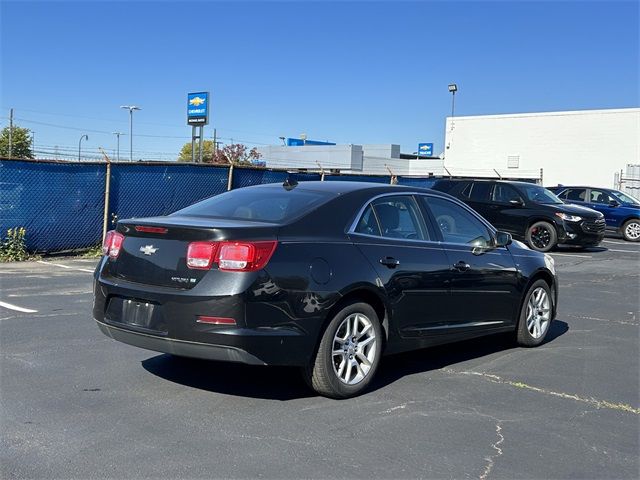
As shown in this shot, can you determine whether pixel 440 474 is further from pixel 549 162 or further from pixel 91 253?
pixel 549 162

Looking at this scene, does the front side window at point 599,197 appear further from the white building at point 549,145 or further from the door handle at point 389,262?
the door handle at point 389,262

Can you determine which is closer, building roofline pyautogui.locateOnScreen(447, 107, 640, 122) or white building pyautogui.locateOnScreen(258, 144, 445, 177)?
building roofline pyautogui.locateOnScreen(447, 107, 640, 122)

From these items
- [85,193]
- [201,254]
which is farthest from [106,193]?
[201,254]

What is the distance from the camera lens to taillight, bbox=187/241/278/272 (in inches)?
177

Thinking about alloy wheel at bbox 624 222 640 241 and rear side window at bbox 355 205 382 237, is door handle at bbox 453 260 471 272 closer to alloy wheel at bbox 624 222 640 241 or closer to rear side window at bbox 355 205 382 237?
rear side window at bbox 355 205 382 237

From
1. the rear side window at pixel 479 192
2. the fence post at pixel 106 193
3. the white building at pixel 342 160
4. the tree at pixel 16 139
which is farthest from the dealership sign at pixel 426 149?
the fence post at pixel 106 193

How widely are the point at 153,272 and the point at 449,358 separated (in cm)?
302

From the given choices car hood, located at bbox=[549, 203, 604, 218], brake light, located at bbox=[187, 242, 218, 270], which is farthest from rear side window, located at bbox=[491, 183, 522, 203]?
brake light, located at bbox=[187, 242, 218, 270]

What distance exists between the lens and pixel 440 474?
12.3 ft

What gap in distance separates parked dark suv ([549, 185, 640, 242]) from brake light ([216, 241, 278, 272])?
61.7ft

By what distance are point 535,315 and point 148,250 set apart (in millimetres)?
4085

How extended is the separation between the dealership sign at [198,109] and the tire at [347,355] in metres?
34.3

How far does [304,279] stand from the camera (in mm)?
4660

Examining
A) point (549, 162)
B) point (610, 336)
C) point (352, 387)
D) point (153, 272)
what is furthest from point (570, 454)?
point (549, 162)
